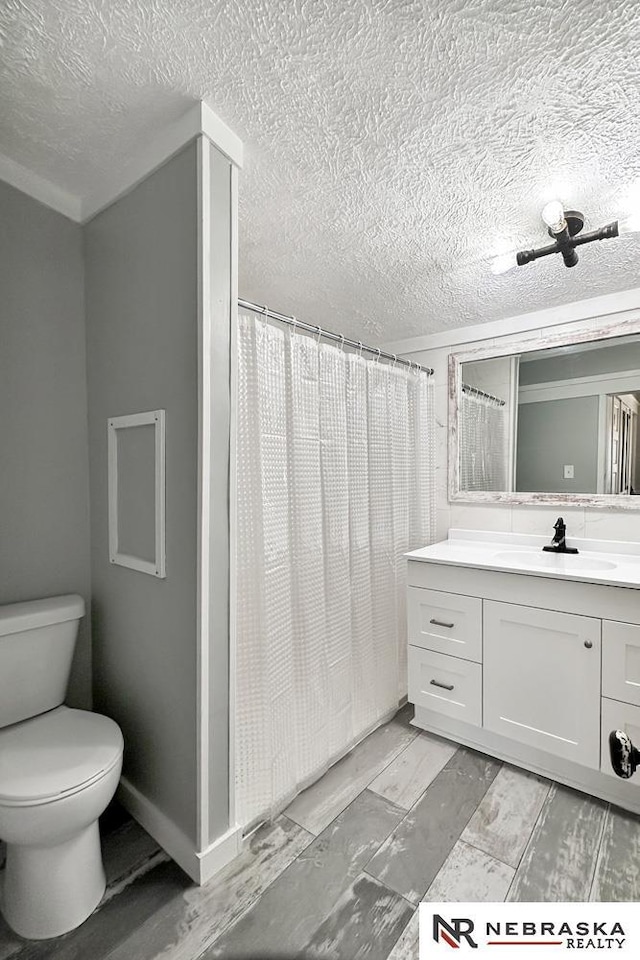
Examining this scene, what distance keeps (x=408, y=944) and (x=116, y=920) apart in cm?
80

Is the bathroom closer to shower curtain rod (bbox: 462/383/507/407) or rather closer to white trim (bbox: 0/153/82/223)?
white trim (bbox: 0/153/82/223)

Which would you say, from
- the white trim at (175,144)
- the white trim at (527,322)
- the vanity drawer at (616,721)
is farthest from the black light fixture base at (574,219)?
the vanity drawer at (616,721)

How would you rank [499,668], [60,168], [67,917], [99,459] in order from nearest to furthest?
[67,917] < [60,168] < [99,459] < [499,668]

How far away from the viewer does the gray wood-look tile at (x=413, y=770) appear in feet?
5.69

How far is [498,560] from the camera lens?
2.18 m

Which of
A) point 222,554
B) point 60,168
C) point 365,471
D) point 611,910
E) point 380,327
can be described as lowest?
point 611,910

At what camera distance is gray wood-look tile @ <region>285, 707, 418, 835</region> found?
163 cm

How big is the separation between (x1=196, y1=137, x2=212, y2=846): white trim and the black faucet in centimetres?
174

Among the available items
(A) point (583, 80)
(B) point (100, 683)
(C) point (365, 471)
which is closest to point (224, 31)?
(A) point (583, 80)

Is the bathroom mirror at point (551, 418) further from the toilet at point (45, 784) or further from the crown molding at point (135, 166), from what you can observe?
the toilet at point (45, 784)

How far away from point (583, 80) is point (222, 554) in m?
1.49

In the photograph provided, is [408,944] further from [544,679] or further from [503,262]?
[503,262]

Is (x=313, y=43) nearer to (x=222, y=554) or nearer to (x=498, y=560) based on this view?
(x=222, y=554)

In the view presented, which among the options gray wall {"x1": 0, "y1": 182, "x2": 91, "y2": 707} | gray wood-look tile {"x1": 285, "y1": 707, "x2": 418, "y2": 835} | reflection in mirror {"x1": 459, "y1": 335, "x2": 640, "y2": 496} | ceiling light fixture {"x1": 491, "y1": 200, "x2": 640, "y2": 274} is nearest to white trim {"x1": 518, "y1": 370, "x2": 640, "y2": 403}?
reflection in mirror {"x1": 459, "y1": 335, "x2": 640, "y2": 496}
